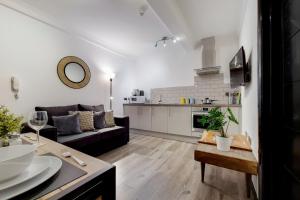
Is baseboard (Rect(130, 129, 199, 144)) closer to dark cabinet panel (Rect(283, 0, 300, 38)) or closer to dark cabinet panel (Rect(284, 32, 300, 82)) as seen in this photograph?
dark cabinet panel (Rect(284, 32, 300, 82))

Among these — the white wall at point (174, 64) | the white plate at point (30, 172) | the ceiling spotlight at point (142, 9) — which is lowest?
the white plate at point (30, 172)

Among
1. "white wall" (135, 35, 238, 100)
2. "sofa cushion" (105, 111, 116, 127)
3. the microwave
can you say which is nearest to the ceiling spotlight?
"white wall" (135, 35, 238, 100)

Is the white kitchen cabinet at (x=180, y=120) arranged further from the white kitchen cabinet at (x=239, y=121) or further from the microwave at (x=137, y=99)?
the microwave at (x=137, y=99)

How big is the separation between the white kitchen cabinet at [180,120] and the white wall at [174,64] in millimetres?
965

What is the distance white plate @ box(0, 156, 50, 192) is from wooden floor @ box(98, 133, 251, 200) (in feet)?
3.90

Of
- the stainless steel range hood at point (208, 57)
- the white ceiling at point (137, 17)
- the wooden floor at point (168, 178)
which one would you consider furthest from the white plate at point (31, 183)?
the stainless steel range hood at point (208, 57)

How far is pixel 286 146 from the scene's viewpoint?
3.06ft

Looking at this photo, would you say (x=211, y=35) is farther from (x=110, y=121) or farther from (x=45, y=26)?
(x=45, y=26)

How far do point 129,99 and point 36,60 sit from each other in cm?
267

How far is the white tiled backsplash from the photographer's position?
3592 mm

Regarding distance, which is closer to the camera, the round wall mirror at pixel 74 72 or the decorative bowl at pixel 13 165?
the decorative bowl at pixel 13 165

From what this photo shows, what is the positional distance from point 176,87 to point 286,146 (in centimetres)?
340

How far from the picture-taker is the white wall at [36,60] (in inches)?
87.2

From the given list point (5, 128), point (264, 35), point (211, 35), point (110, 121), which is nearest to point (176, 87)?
point (211, 35)
